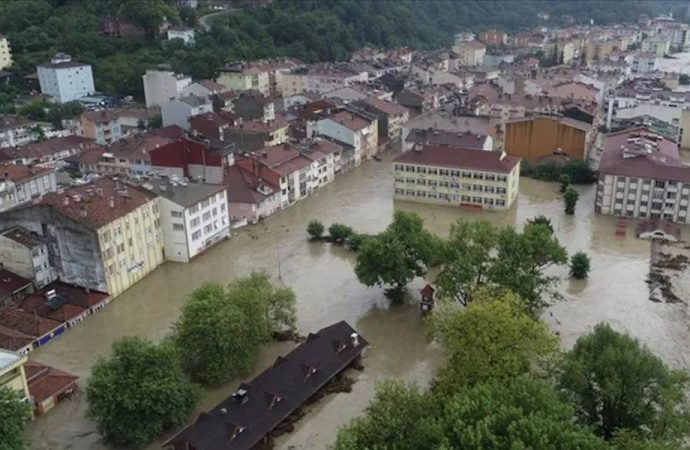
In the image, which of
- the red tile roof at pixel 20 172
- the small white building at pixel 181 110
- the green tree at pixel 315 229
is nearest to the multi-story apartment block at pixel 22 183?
the red tile roof at pixel 20 172

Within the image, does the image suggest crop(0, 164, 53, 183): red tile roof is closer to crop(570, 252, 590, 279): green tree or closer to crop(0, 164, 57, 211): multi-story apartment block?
crop(0, 164, 57, 211): multi-story apartment block

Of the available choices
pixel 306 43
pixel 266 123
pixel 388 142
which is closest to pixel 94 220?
pixel 266 123

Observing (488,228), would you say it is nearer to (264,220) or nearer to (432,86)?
(264,220)

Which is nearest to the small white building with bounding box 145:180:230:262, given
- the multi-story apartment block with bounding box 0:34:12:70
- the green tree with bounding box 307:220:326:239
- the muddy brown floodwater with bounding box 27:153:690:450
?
the muddy brown floodwater with bounding box 27:153:690:450

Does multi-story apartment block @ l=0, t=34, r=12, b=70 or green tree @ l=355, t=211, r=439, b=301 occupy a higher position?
multi-story apartment block @ l=0, t=34, r=12, b=70

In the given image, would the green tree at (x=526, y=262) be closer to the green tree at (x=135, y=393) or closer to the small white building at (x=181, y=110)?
the green tree at (x=135, y=393)

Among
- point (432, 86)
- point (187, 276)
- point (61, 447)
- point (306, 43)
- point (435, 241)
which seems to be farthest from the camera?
point (306, 43)
